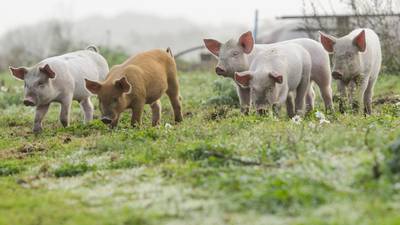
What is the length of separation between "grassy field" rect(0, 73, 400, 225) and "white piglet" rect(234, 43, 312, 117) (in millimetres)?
521

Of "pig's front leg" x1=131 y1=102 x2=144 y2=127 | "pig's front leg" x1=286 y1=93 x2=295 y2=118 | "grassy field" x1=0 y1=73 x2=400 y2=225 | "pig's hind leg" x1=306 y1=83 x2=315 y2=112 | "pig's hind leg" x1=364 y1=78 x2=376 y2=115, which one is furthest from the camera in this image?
"pig's hind leg" x1=306 y1=83 x2=315 y2=112

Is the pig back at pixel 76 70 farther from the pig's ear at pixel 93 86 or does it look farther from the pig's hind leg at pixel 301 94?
the pig's hind leg at pixel 301 94

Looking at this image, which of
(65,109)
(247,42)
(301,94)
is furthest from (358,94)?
(65,109)

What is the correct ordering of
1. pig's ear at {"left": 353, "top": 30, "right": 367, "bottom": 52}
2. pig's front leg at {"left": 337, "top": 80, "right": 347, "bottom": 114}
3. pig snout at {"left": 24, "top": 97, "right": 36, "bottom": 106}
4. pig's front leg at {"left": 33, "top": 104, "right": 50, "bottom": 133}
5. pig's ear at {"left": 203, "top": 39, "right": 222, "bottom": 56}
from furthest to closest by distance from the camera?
pig's ear at {"left": 203, "top": 39, "right": 222, "bottom": 56} < pig's front leg at {"left": 33, "top": 104, "right": 50, "bottom": 133} < pig snout at {"left": 24, "top": 97, "right": 36, "bottom": 106} < pig's front leg at {"left": 337, "top": 80, "right": 347, "bottom": 114} < pig's ear at {"left": 353, "top": 30, "right": 367, "bottom": 52}

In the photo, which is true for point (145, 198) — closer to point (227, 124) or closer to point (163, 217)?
point (163, 217)

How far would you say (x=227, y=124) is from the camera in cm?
976

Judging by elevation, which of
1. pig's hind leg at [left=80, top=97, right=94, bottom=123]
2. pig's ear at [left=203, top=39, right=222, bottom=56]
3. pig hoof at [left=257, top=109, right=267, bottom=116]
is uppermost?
pig's ear at [left=203, top=39, right=222, bottom=56]

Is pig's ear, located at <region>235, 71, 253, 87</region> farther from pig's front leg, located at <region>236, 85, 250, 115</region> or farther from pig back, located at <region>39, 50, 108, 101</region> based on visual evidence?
pig back, located at <region>39, 50, 108, 101</region>

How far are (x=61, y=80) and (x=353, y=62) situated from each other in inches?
168

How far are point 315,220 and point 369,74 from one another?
6320 millimetres

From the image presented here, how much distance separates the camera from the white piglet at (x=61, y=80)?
11.7 metres

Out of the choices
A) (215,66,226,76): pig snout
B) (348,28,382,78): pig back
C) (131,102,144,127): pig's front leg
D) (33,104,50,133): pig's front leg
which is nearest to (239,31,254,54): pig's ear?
(215,66,226,76): pig snout

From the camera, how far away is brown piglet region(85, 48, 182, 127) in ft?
34.9

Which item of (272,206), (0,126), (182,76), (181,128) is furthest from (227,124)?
(182,76)
